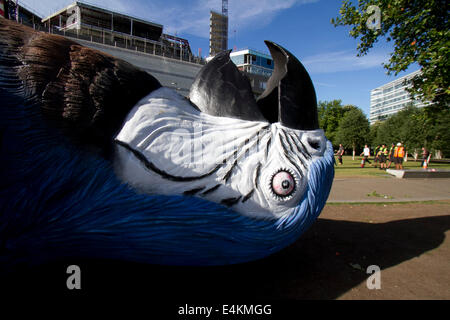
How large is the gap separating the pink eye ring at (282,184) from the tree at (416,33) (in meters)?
7.03

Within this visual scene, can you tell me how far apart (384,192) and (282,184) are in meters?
7.59

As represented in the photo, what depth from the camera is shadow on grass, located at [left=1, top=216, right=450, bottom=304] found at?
2379mm

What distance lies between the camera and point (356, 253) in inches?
143

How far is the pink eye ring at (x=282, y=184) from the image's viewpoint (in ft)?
7.59

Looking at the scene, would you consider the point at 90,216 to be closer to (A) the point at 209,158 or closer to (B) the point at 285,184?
(A) the point at 209,158

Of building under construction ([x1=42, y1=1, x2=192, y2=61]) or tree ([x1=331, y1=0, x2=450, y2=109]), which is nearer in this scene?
tree ([x1=331, y1=0, x2=450, y2=109])

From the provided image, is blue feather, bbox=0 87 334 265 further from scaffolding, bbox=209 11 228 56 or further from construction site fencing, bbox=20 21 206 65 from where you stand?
scaffolding, bbox=209 11 228 56

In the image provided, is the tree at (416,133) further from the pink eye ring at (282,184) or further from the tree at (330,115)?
the pink eye ring at (282,184)

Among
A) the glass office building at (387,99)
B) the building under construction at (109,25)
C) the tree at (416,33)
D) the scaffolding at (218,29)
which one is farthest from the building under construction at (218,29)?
the tree at (416,33)

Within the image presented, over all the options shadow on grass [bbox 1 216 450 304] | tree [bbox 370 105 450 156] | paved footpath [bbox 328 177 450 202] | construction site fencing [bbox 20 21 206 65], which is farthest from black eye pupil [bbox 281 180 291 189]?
tree [bbox 370 105 450 156]

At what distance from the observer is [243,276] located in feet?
9.37
